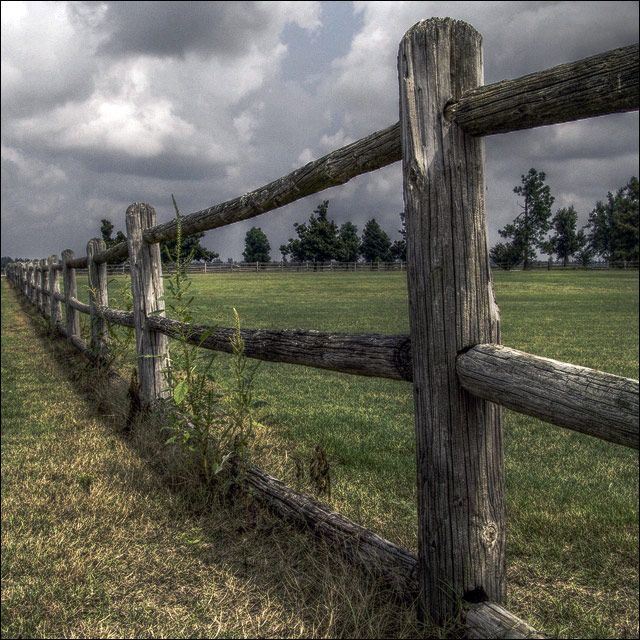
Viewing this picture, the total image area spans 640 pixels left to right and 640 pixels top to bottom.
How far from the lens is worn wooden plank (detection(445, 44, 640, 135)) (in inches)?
46.6

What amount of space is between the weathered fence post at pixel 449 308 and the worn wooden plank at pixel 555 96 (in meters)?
0.09

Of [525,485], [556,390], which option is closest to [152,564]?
[556,390]

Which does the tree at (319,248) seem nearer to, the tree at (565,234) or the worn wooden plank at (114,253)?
the tree at (565,234)

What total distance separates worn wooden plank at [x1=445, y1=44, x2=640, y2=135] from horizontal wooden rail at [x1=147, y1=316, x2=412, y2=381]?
715 millimetres

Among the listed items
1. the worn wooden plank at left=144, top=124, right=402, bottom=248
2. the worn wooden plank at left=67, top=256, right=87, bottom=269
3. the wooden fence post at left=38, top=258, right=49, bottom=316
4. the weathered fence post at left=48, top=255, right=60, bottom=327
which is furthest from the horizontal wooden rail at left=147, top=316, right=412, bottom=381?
the wooden fence post at left=38, top=258, right=49, bottom=316

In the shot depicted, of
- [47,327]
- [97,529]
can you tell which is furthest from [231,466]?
[47,327]

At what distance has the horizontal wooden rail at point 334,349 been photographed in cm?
188

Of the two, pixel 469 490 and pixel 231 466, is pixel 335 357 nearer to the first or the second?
pixel 469 490

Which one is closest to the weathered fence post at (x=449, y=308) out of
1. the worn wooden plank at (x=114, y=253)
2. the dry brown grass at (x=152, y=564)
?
the dry brown grass at (x=152, y=564)

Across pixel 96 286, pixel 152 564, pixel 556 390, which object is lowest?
pixel 152 564

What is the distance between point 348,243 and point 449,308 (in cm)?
7806

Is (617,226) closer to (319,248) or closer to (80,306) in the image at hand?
(319,248)

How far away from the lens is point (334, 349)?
2.15 meters

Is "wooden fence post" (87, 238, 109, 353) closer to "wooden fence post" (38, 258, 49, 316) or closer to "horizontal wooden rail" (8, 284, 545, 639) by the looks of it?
"horizontal wooden rail" (8, 284, 545, 639)
